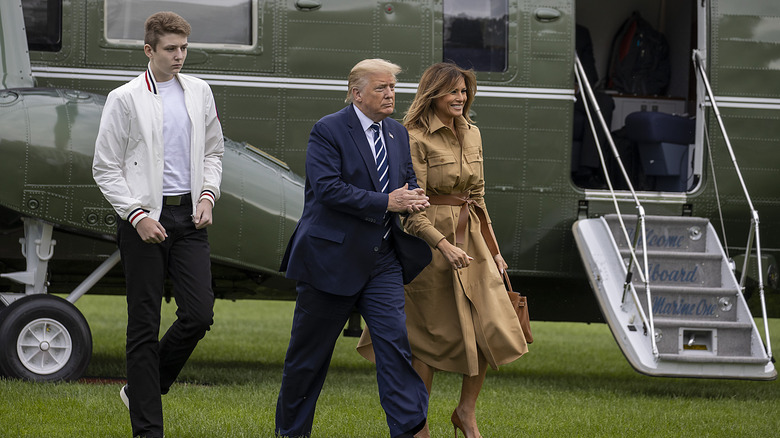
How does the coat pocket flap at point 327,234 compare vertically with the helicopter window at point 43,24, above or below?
below

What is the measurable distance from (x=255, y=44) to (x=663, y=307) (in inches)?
133

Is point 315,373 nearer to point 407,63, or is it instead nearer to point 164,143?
point 164,143

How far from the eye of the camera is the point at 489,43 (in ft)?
25.0

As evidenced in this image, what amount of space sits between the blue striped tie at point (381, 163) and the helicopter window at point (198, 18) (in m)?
3.03

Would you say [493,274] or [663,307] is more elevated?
[493,274]

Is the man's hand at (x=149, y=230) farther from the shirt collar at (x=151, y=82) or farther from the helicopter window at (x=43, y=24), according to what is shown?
the helicopter window at (x=43, y=24)

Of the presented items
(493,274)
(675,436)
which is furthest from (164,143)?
(675,436)

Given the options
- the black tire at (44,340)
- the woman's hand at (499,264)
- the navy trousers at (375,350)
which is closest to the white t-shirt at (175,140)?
the navy trousers at (375,350)

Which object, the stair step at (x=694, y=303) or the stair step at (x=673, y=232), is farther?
the stair step at (x=673, y=232)

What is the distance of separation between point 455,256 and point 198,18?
3.57m

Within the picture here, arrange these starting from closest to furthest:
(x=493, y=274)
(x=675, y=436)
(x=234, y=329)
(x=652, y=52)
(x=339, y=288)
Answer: (x=339, y=288) < (x=493, y=274) < (x=675, y=436) < (x=652, y=52) < (x=234, y=329)

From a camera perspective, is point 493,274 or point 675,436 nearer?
point 493,274

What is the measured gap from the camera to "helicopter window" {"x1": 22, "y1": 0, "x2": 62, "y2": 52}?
717cm

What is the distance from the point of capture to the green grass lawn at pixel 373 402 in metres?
5.30
